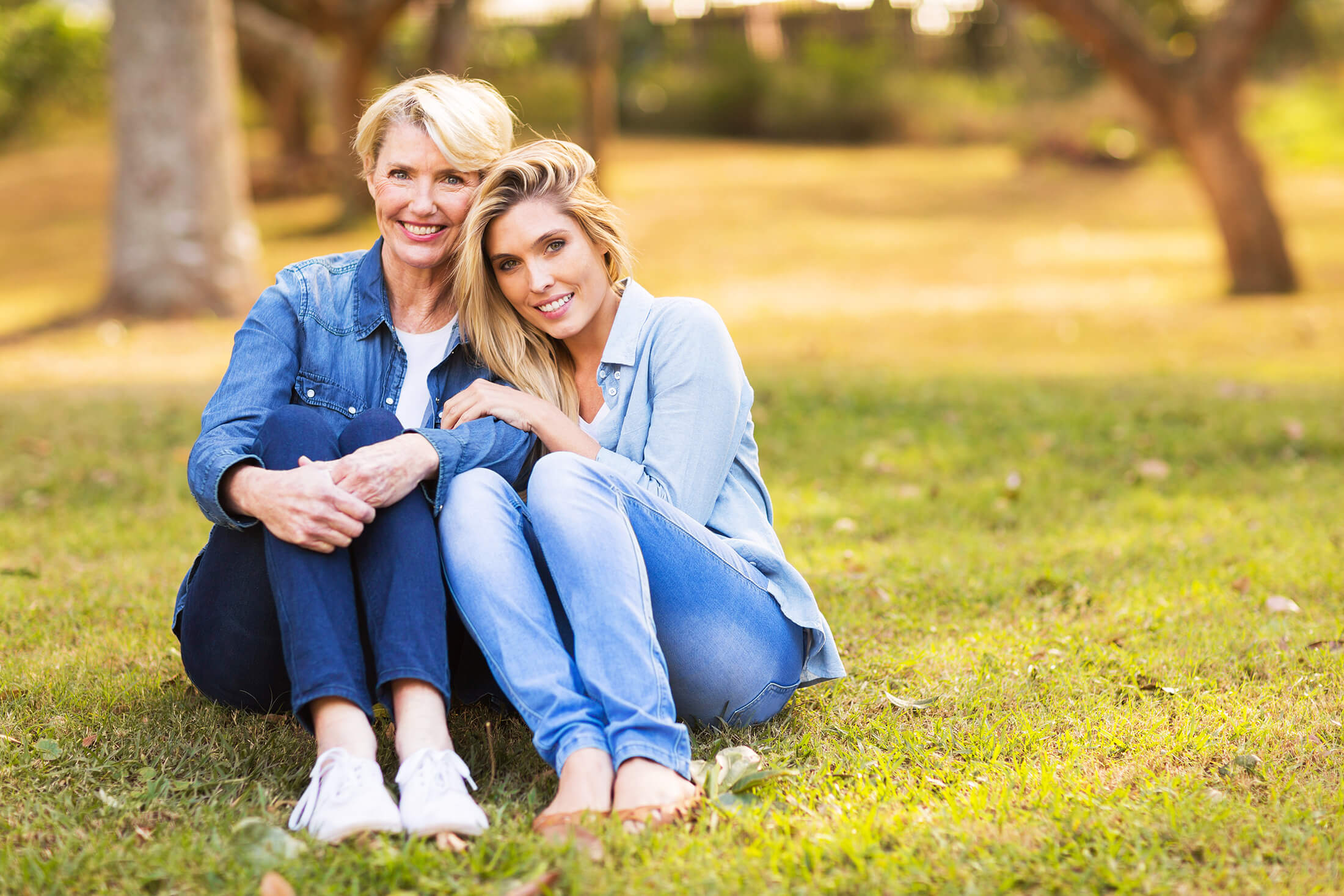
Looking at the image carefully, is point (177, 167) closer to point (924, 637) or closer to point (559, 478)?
point (924, 637)

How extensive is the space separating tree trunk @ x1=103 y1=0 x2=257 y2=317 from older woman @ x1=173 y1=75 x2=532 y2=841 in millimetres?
7103

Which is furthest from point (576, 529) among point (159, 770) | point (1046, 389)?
point (1046, 389)

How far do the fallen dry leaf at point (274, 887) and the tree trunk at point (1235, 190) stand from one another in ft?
35.4

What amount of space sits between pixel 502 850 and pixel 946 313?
904 centimetres

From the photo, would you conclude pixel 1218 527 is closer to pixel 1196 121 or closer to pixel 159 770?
pixel 159 770

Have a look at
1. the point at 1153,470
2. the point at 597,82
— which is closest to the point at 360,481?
the point at 1153,470

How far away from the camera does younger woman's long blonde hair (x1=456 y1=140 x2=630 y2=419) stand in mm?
2762

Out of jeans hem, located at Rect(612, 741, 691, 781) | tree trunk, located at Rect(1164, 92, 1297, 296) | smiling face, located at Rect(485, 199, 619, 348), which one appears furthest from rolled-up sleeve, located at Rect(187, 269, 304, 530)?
tree trunk, located at Rect(1164, 92, 1297, 296)

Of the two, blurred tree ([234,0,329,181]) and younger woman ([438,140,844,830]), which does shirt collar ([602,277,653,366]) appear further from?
blurred tree ([234,0,329,181])

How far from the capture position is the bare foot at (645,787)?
2.26 metres

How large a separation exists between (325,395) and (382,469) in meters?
0.51

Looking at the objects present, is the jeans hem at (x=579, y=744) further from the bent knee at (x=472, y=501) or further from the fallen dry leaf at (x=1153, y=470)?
the fallen dry leaf at (x=1153, y=470)

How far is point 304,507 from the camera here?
237 centimetres

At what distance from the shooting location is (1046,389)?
280 inches
